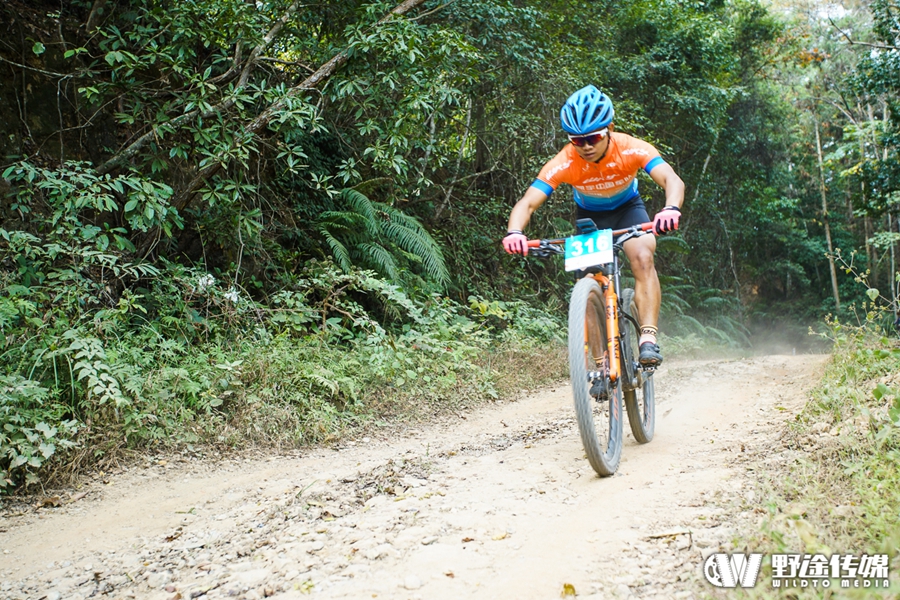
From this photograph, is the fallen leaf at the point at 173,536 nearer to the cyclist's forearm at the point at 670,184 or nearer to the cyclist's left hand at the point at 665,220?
the cyclist's left hand at the point at 665,220

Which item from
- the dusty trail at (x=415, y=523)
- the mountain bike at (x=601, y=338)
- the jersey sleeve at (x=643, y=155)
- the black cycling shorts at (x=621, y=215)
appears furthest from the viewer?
the black cycling shorts at (x=621, y=215)

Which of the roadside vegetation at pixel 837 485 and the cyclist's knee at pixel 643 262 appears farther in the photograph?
the cyclist's knee at pixel 643 262

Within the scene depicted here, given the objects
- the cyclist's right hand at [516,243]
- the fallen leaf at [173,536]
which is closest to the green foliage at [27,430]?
the fallen leaf at [173,536]

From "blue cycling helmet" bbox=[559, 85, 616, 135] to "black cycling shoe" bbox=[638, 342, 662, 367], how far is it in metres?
1.37

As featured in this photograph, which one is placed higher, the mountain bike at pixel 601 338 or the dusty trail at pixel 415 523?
the mountain bike at pixel 601 338

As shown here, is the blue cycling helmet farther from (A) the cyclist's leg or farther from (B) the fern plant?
(B) the fern plant

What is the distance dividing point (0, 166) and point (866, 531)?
706 cm

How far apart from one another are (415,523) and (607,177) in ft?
8.23

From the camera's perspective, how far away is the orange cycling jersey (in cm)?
410

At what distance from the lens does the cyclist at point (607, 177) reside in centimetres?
391

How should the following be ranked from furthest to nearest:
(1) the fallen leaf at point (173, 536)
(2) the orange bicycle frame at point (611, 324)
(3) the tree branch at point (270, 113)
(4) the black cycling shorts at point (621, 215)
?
(3) the tree branch at point (270, 113)
(4) the black cycling shorts at point (621, 215)
(2) the orange bicycle frame at point (611, 324)
(1) the fallen leaf at point (173, 536)

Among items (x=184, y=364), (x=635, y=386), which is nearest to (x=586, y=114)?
(x=635, y=386)

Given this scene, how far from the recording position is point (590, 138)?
395 cm

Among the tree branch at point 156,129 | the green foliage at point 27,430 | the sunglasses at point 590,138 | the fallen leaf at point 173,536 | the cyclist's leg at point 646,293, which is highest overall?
the tree branch at point 156,129
